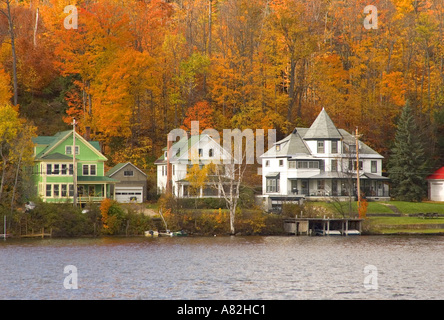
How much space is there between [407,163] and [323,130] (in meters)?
10.7

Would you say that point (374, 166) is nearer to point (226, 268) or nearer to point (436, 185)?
point (436, 185)

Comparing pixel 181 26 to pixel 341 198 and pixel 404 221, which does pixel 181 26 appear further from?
pixel 404 221

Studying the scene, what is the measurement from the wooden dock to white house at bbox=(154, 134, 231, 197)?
426 inches

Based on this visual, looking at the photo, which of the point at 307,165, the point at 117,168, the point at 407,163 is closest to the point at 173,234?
the point at 117,168

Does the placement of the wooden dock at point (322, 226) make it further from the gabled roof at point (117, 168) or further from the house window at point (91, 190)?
the house window at point (91, 190)

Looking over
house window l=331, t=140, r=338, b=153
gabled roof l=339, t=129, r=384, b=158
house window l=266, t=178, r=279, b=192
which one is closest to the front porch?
house window l=266, t=178, r=279, b=192

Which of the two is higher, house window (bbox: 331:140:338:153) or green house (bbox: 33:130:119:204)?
house window (bbox: 331:140:338:153)

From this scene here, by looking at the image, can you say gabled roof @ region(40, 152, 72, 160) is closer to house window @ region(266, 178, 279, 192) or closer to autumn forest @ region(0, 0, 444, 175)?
autumn forest @ region(0, 0, 444, 175)

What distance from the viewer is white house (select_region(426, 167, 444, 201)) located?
295ft

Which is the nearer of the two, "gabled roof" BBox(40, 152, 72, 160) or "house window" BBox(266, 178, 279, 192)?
"gabled roof" BBox(40, 152, 72, 160)

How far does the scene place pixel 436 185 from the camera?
90.4 meters

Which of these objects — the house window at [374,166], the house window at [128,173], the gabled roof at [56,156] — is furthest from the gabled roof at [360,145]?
the gabled roof at [56,156]
